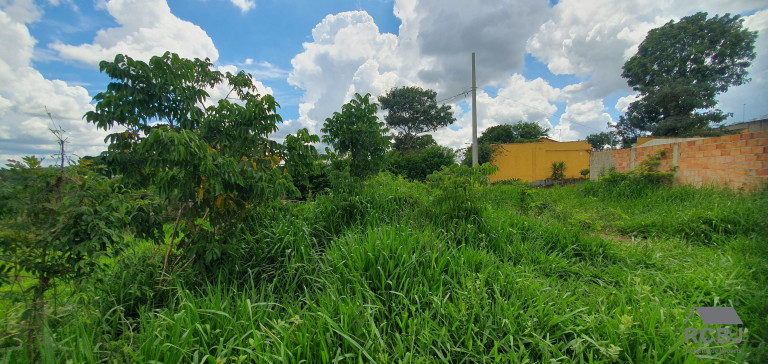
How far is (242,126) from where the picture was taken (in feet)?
7.33

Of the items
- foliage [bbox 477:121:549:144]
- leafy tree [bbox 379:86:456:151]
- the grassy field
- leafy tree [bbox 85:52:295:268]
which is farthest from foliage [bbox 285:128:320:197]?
foliage [bbox 477:121:549:144]

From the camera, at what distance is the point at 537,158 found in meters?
15.0

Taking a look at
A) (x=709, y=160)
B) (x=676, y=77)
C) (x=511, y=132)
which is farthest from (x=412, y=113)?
(x=709, y=160)

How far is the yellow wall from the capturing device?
14977 mm

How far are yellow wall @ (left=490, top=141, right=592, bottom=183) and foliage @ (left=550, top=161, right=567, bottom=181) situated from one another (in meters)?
0.21

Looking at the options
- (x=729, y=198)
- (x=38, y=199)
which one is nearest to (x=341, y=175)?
(x=38, y=199)

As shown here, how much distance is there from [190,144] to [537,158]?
1661cm

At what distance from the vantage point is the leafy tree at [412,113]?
21.6 meters

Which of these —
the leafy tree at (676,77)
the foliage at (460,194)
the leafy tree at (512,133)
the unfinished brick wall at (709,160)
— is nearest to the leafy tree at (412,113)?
the leafy tree at (512,133)

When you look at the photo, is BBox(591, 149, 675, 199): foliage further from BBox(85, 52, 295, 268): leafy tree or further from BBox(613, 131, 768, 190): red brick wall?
BBox(85, 52, 295, 268): leafy tree

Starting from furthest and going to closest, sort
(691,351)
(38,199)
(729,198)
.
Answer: (729,198) → (38,199) → (691,351)

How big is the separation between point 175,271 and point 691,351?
3347mm

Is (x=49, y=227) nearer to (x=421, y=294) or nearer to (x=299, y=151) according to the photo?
(x=299, y=151)

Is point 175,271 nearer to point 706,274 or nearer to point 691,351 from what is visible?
point 691,351
